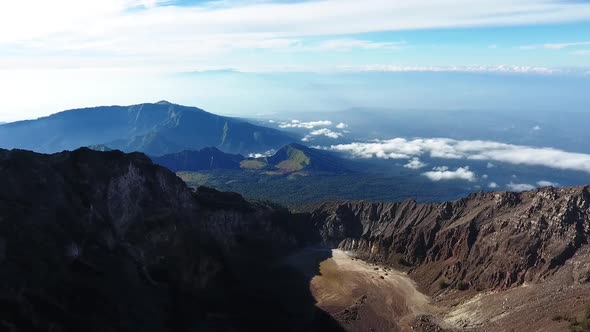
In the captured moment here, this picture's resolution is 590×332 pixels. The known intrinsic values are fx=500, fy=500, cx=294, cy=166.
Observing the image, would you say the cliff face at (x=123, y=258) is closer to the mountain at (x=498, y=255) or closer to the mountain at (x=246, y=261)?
the mountain at (x=246, y=261)

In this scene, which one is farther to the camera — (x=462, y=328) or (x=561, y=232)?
(x=561, y=232)

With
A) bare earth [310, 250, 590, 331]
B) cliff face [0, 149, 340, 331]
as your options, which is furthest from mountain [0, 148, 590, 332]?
bare earth [310, 250, 590, 331]

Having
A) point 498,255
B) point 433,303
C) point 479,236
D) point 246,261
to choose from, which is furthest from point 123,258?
point 479,236

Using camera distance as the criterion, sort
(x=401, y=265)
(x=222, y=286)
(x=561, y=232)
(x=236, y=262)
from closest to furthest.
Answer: (x=222, y=286) < (x=561, y=232) < (x=236, y=262) < (x=401, y=265)

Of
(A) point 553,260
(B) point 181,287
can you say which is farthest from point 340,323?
(A) point 553,260

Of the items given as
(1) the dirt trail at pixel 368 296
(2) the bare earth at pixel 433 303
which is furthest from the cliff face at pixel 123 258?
(2) the bare earth at pixel 433 303

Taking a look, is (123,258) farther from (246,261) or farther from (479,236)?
(479,236)

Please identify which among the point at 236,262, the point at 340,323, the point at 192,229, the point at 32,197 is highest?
the point at 32,197

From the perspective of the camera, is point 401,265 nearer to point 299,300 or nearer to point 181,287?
point 299,300
